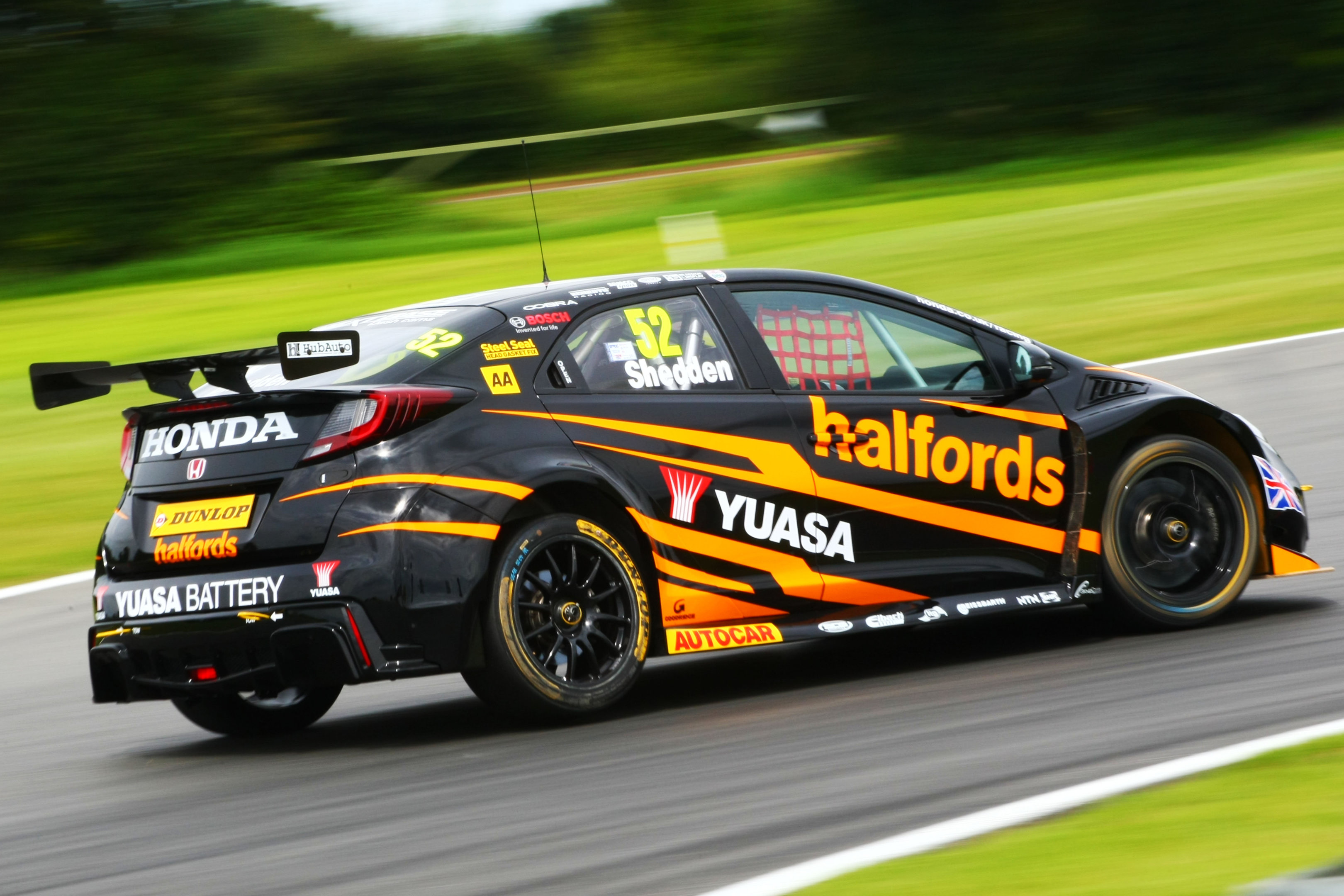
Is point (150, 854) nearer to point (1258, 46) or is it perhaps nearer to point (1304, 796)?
point (1304, 796)

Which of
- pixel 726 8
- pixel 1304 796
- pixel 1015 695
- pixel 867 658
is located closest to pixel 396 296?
pixel 867 658

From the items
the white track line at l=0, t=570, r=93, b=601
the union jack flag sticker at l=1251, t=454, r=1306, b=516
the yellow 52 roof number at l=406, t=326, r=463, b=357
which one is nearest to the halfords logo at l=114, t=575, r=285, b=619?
the yellow 52 roof number at l=406, t=326, r=463, b=357

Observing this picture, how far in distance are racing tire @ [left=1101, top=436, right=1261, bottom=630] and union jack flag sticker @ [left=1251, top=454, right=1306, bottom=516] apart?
0.31 feet

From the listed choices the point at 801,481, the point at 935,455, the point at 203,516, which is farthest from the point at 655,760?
the point at 935,455

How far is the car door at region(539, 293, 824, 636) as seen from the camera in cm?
642

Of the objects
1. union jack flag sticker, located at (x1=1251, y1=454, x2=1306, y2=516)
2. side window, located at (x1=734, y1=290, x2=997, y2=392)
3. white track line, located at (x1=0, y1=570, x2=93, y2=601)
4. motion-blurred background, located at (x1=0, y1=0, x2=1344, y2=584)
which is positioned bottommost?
union jack flag sticker, located at (x1=1251, y1=454, x2=1306, y2=516)

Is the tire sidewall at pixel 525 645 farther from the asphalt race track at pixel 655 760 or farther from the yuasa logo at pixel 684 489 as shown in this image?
the yuasa logo at pixel 684 489

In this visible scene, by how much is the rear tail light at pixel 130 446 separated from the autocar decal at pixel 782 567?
1.78m

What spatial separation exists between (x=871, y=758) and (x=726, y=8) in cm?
3820

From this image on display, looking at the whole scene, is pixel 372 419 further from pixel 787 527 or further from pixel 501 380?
pixel 787 527

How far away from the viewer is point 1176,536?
24.1 feet

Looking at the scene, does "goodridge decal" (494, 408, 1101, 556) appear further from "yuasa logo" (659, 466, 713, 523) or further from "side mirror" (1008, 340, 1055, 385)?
"side mirror" (1008, 340, 1055, 385)

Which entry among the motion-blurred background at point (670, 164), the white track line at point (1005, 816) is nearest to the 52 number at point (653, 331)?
the white track line at point (1005, 816)

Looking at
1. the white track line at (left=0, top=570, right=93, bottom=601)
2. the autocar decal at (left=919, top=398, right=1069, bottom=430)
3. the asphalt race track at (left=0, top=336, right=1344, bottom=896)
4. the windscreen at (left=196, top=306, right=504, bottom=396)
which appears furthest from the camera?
the white track line at (left=0, top=570, right=93, bottom=601)
